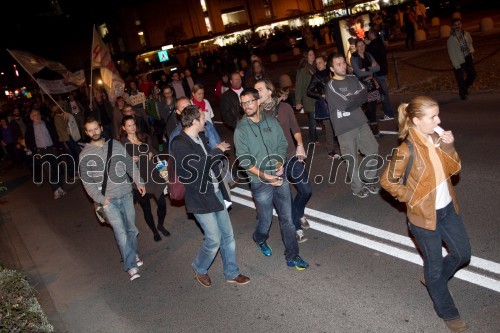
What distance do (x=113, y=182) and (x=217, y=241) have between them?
1594 mm

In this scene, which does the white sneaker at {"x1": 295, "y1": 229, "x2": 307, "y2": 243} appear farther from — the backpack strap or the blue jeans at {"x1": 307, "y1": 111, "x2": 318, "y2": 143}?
the blue jeans at {"x1": 307, "y1": 111, "x2": 318, "y2": 143}

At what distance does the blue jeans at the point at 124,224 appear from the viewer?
19.1 ft

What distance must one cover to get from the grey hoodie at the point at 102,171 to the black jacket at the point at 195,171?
1243mm

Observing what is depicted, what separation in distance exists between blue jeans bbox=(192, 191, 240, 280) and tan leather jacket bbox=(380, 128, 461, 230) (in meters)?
2.01

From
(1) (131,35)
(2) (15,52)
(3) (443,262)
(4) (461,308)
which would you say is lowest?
(4) (461,308)

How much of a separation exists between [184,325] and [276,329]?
3.37ft

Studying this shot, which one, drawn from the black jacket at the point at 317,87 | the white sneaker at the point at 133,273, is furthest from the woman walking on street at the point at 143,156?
the black jacket at the point at 317,87

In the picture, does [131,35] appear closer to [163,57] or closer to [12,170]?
[163,57]

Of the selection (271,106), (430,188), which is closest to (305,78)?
(271,106)

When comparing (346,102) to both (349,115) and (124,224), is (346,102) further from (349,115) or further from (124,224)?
(124,224)

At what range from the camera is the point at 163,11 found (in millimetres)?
62750

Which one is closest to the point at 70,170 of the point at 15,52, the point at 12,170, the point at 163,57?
the point at 15,52

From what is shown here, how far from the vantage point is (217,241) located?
5.18 m

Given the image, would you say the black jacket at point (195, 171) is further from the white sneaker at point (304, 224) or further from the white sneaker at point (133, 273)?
the white sneaker at point (304, 224)
